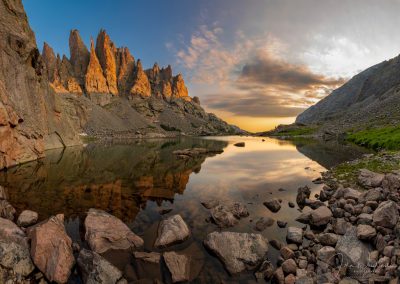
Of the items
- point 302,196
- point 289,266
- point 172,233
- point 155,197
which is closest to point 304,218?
point 302,196

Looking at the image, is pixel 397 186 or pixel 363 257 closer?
pixel 363 257

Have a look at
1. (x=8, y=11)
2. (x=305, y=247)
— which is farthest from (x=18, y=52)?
(x=305, y=247)

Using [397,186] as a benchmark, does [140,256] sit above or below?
below

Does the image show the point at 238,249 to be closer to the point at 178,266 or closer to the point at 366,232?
the point at 178,266

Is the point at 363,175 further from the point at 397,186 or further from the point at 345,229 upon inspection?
the point at 345,229

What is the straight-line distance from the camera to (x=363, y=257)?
10406mm

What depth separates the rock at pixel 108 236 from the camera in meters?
13.5

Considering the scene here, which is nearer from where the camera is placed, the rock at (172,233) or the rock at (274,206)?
the rock at (172,233)

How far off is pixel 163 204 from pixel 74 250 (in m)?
9.55

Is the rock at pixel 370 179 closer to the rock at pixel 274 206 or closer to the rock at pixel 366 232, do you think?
the rock at pixel 274 206

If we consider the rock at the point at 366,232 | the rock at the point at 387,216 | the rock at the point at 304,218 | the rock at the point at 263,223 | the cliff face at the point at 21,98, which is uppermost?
the cliff face at the point at 21,98

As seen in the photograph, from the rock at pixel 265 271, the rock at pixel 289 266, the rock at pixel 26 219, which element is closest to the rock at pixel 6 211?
the rock at pixel 26 219

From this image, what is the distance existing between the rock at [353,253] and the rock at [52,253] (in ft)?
40.5

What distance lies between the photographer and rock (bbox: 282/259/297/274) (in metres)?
10.9
